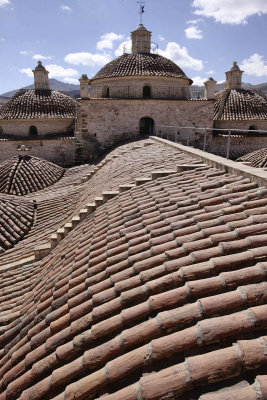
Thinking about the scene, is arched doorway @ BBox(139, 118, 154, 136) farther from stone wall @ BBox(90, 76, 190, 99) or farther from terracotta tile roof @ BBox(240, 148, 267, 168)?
terracotta tile roof @ BBox(240, 148, 267, 168)

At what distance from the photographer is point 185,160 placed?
23.8ft

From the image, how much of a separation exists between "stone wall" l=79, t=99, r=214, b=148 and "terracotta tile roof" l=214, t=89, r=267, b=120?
183 inches

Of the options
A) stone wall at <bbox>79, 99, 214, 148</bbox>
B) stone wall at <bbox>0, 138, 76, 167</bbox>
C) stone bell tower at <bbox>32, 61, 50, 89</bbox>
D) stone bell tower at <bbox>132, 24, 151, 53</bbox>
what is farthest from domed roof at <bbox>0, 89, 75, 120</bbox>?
stone bell tower at <bbox>132, 24, 151, 53</bbox>

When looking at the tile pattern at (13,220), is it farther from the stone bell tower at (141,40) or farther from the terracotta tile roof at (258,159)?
the stone bell tower at (141,40)

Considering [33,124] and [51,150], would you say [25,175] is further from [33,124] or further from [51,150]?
[33,124]

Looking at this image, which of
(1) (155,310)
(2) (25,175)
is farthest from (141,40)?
(1) (155,310)

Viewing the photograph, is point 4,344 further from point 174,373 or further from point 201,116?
point 201,116

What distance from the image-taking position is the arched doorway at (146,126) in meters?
19.2

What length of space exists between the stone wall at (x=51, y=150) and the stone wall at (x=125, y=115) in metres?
2.95

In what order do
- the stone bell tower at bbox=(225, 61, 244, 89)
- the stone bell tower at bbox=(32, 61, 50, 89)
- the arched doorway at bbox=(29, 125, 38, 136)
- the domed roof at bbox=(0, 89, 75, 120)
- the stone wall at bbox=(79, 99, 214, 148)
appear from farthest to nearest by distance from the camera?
the stone bell tower at bbox=(225, 61, 244, 89) < the stone bell tower at bbox=(32, 61, 50, 89) < the arched doorway at bbox=(29, 125, 38, 136) < the domed roof at bbox=(0, 89, 75, 120) < the stone wall at bbox=(79, 99, 214, 148)

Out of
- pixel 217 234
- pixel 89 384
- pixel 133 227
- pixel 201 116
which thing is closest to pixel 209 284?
pixel 217 234

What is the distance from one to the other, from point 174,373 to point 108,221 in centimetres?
332

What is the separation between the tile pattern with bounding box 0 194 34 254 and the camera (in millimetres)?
8953

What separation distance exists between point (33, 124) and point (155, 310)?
21563 mm
